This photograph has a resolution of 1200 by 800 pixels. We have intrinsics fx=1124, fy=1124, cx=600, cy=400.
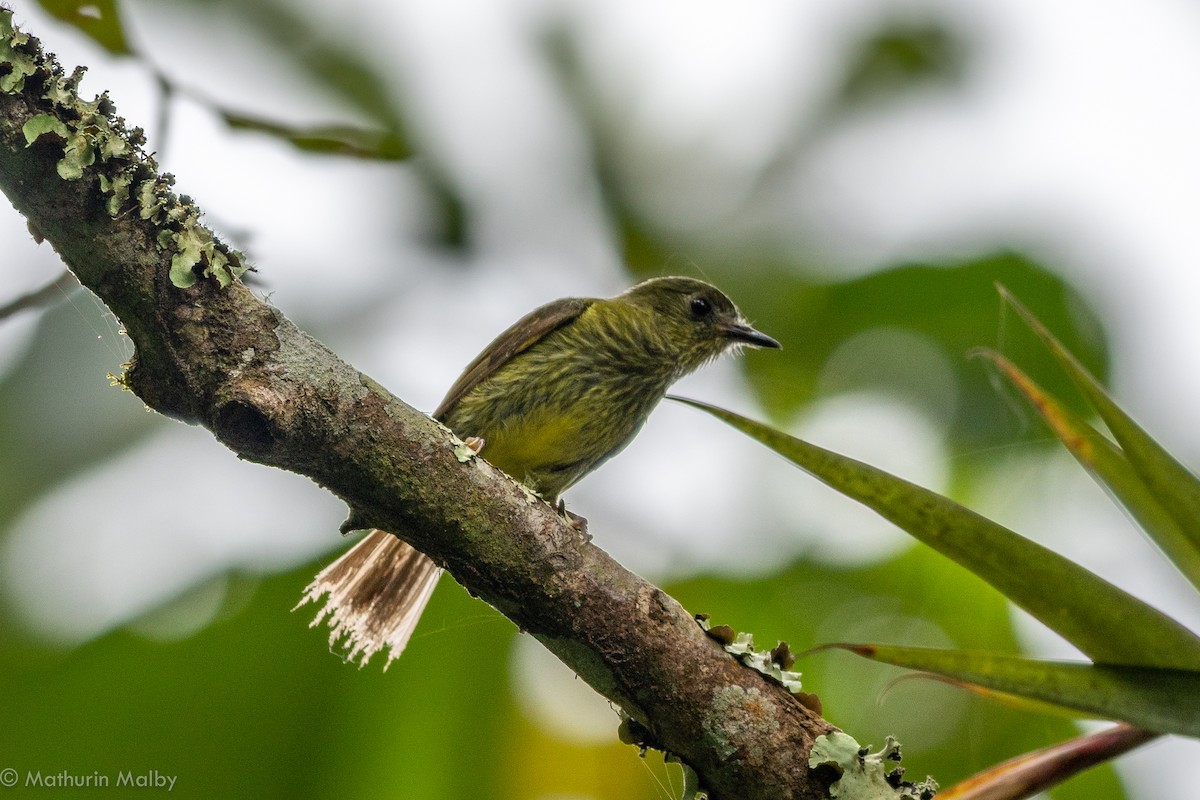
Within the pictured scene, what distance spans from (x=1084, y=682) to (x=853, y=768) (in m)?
1.03

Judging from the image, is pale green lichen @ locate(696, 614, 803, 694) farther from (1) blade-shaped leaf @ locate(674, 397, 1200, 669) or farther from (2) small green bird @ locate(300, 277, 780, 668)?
(2) small green bird @ locate(300, 277, 780, 668)

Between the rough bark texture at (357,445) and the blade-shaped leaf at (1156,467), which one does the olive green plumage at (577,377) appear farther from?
the blade-shaped leaf at (1156,467)

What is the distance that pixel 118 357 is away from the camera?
2502 mm

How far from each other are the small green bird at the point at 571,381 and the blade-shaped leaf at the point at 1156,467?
2487 mm

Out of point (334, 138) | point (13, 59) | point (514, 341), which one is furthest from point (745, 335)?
point (13, 59)

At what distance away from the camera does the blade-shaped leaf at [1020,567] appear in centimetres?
123

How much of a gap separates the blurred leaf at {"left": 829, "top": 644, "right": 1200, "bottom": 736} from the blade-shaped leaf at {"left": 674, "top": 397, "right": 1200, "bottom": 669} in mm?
22

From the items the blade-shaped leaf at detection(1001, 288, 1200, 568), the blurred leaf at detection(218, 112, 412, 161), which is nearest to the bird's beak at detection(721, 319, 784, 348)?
the blurred leaf at detection(218, 112, 412, 161)

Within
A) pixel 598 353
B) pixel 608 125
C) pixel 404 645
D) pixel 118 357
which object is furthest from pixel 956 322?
pixel 118 357

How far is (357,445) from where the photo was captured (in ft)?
6.95

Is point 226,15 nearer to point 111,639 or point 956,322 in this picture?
point 111,639

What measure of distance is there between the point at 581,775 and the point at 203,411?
1.71 meters

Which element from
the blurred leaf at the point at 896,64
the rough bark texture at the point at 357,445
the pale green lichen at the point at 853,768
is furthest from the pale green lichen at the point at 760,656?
the blurred leaf at the point at 896,64

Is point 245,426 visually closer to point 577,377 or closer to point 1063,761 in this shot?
point 1063,761
